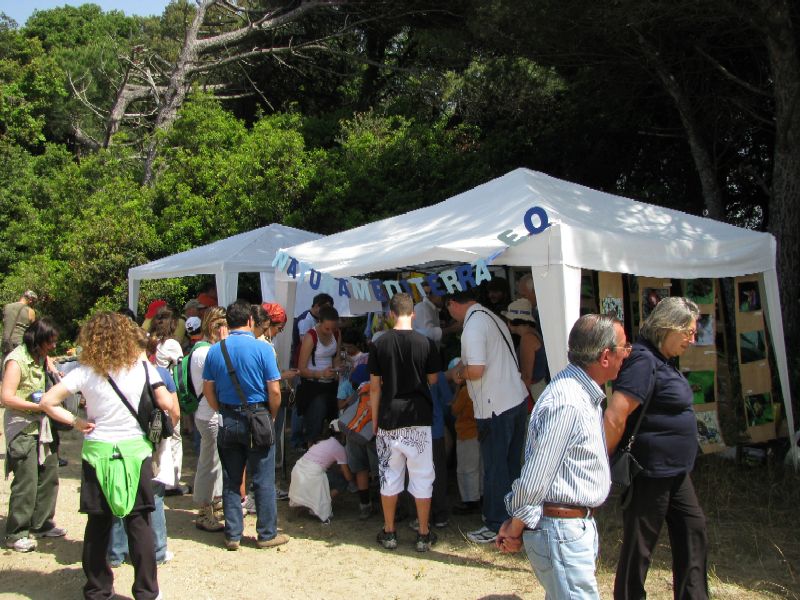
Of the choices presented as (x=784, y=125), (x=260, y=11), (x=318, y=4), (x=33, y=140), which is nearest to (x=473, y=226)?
(x=784, y=125)

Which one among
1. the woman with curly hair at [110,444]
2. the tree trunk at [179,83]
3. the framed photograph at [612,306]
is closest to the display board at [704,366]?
the framed photograph at [612,306]

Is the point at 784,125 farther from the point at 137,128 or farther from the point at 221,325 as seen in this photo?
the point at 137,128

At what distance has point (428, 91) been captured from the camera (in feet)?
49.2

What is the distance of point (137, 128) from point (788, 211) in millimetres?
19835

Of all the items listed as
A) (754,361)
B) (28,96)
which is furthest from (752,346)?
(28,96)

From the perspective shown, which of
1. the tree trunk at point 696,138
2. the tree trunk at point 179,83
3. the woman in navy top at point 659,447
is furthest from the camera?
the tree trunk at point 179,83

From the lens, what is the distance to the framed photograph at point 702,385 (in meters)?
5.57

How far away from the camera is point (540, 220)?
447 cm

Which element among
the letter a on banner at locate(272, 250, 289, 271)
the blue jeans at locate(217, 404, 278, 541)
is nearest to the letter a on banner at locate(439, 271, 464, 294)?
the blue jeans at locate(217, 404, 278, 541)

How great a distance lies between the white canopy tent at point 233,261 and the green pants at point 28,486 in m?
3.31

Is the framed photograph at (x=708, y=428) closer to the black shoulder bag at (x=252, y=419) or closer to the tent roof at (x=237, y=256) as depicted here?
the black shoulder bag at (x=252, y=419)

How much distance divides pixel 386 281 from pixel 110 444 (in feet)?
7.50

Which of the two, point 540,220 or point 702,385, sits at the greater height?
point 540,220

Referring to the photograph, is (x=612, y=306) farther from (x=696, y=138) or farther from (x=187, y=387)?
(x=696, y=138)
